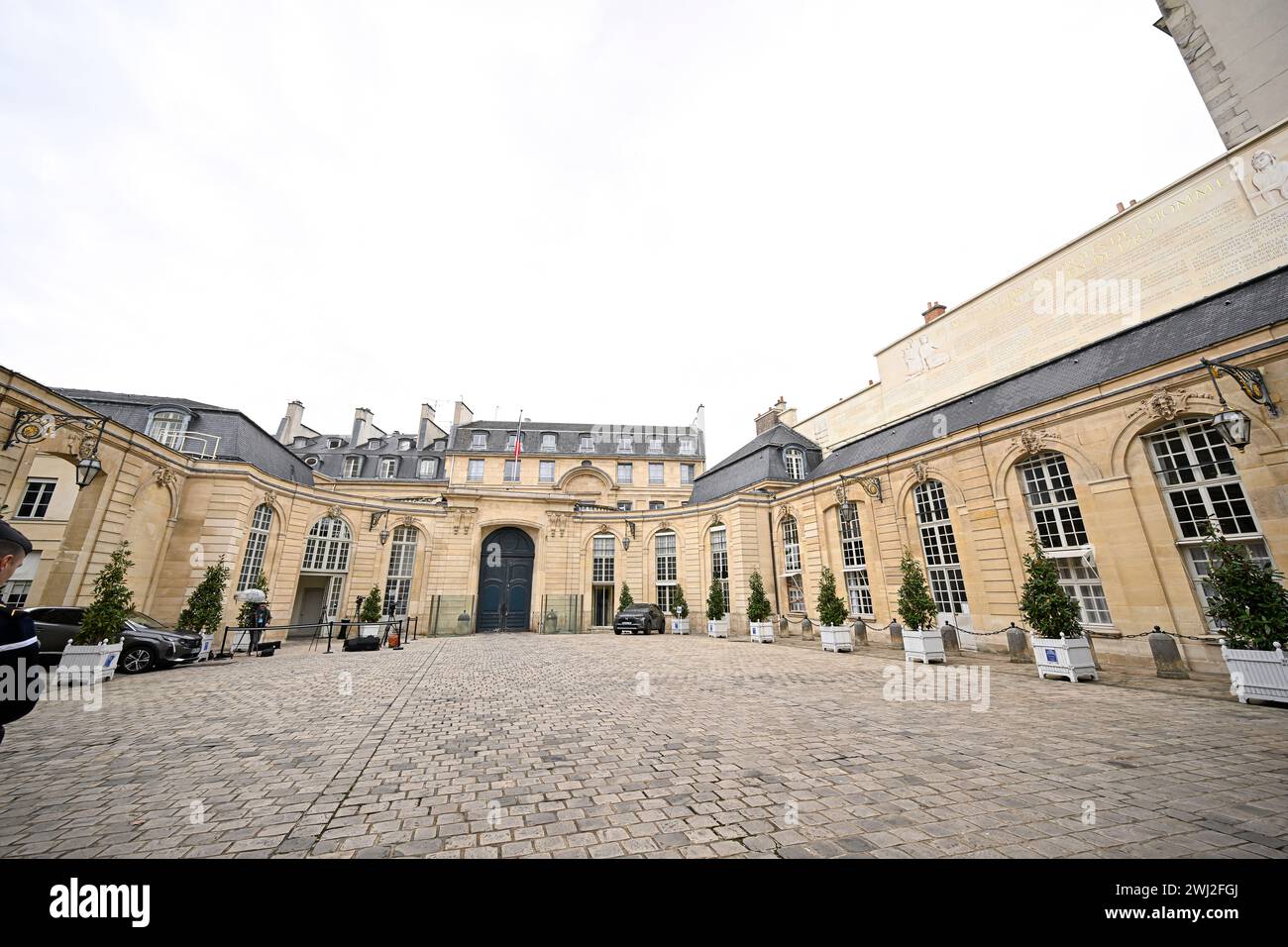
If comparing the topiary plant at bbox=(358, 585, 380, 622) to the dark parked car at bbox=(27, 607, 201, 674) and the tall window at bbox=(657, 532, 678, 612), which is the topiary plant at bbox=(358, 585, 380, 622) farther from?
the tall window at bbox=(657, 532, 678, 612)

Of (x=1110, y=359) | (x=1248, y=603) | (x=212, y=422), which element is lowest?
(x=1248, y=603)

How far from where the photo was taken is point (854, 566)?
710 inches

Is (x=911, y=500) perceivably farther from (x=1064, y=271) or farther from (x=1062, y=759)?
(x=1062, y=759)

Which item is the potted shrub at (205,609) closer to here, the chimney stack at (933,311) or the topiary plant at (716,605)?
the topiary plant at (716,605)

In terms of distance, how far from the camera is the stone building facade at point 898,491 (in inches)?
397

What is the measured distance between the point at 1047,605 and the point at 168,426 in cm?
2837

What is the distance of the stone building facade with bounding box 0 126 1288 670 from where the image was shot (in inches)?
397

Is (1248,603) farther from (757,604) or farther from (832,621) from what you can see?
(757,604)

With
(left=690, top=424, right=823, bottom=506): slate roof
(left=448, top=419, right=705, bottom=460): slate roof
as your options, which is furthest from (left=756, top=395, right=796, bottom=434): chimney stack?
(left=448, top=419, right=705, bottom=460): slate roof

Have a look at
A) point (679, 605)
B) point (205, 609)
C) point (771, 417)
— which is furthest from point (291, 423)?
point (771, 417)

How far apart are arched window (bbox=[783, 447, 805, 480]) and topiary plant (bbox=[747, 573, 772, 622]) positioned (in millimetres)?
6215

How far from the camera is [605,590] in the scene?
2684 cm

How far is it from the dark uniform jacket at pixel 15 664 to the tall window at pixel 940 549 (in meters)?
17.8
